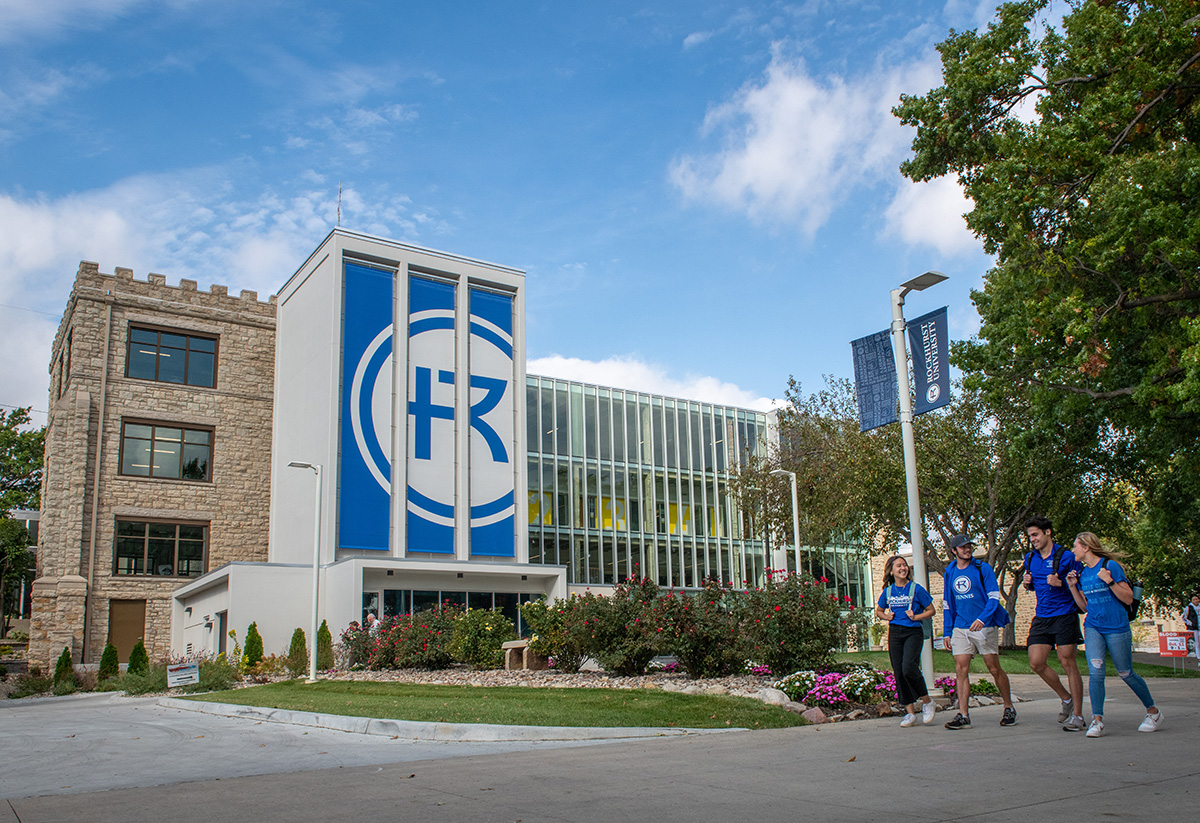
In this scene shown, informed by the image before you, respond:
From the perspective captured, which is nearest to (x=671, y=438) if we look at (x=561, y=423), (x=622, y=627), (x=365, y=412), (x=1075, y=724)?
(x=561, y=423)

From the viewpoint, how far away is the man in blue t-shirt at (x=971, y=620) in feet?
30.3

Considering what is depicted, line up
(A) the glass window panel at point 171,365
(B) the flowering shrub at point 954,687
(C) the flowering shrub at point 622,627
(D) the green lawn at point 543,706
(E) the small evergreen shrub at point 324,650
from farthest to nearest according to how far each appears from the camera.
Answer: (A) the glass window panel at point 171,365
(E) the small evergreen shrub at point 324,650
(C) the flowering shrub at point 622,627
(B) the flowering shrub at point 954,687
(D) the green lawn at point 543,706

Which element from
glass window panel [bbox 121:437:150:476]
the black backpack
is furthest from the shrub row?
glass window panel [bbox 121:437:150:476]

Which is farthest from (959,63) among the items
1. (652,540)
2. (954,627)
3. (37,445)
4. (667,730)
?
(37,445)

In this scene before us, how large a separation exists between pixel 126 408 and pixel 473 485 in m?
14.2

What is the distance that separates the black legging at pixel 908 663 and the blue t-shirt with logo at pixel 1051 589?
129cm

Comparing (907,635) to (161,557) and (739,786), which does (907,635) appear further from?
(161,557)

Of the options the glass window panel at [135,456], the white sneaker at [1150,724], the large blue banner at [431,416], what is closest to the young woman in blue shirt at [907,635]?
the white sneaker at [1150,724]

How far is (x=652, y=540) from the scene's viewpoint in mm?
50219

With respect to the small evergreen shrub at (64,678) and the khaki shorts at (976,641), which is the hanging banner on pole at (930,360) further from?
the small evergreen shrub at (64,678)

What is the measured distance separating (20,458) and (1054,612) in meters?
49.6

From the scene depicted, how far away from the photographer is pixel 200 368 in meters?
38.6

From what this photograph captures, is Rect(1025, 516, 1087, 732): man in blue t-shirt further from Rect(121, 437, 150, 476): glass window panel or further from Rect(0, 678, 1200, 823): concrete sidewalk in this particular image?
Rect(121, 437, 150, 476): glass window panel

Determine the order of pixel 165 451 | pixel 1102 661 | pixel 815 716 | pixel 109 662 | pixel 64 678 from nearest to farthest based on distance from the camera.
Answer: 1. pixel 1102 661
2. pixel 815 716
3. pixel 64 678
4. pixel 109 662
5. pixel 165 451
